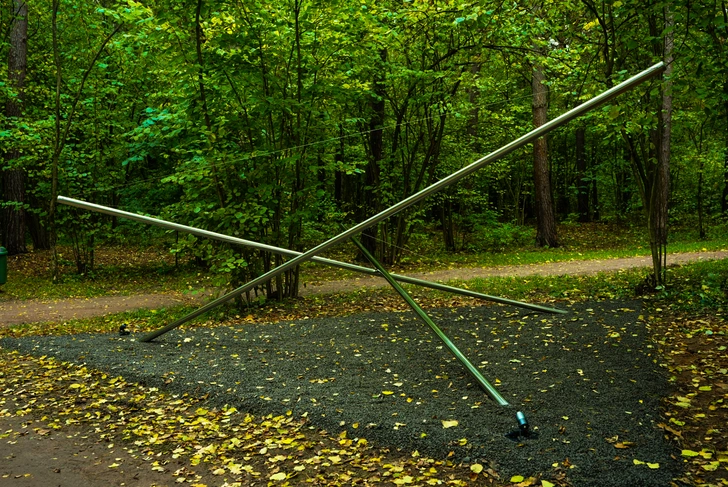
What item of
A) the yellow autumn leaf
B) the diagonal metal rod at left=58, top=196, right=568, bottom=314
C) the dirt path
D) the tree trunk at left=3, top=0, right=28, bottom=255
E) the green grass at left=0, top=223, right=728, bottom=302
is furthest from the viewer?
the tree trunk at left=3, top=0, right=28, bottom=255

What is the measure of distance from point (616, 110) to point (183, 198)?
662cm

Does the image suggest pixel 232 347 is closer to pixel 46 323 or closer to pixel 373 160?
pixel 46 323

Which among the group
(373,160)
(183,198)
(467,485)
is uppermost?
(373,160)

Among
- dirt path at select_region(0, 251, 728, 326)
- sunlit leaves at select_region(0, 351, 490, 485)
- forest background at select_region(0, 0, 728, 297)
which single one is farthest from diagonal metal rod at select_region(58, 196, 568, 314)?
dirt path at select_region(0, 251, 728, 326)

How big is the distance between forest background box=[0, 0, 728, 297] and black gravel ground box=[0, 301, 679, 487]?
2023mm

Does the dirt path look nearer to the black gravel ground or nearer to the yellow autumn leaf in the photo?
the black gravel ground

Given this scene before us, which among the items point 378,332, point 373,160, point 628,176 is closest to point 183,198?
point 378,332

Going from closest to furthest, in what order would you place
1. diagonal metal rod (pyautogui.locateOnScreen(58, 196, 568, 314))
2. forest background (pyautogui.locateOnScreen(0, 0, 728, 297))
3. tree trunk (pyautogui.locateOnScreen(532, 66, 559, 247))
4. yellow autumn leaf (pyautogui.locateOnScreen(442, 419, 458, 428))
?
1. yellow autumn leaf (pyautogui.locateOnScreen(442, 419, 458, 428))
2. diagonal metal rod (pyautogui.locateOnScreen(58, 196, 568, 314))
3. forest background (pyautogui.locateOnScreen(0, 0, 728, 297))
4. tree trunk (pyautogui.locateOnScreen(532, 66, 559, 247))

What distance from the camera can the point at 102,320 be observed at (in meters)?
9.95

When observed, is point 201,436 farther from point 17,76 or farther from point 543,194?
point 543,194

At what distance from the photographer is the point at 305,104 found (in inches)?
370

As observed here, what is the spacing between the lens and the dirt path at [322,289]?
10.6m

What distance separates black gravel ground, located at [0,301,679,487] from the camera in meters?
4.31

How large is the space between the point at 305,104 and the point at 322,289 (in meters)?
4.07
